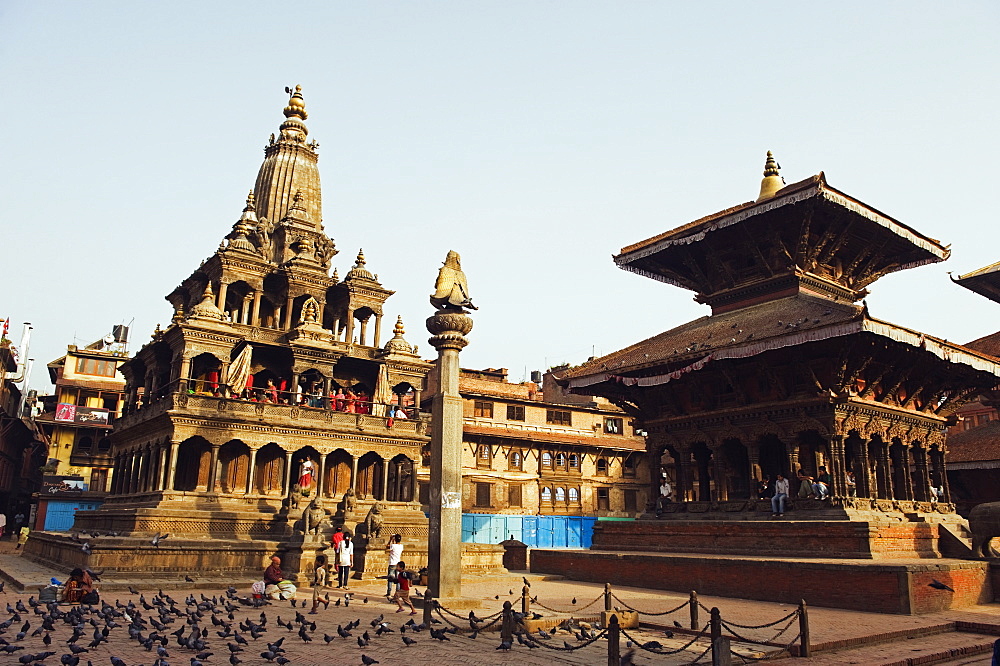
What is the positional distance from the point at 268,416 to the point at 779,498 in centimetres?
1955

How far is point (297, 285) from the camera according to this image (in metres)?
37.2

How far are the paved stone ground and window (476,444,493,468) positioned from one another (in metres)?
28.1

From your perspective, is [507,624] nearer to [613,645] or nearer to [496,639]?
[496,639]

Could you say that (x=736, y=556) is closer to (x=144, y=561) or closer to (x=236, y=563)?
(x=236, y=563)

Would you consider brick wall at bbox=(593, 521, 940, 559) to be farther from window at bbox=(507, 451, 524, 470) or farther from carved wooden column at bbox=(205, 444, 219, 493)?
window at bbox=(507, 451, 524, 470)

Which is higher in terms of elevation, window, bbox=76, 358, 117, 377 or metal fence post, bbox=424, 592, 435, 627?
window, bbox=76, 358, 117, 377

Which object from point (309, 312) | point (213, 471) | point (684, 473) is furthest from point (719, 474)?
point (309, 312)

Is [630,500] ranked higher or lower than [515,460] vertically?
lower

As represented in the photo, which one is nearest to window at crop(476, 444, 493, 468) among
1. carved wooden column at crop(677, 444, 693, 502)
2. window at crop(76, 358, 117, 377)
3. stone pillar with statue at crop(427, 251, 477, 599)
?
carved wooden column at crop(677, 444, 693, 502)

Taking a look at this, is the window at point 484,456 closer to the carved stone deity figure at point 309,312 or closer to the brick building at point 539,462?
the brick building at point 539,462

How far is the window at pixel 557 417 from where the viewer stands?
52.0m

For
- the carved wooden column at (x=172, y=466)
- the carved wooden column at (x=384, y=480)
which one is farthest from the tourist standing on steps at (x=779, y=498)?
the carved wooden column at (x=172, y=466)

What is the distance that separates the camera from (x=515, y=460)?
4894 cm

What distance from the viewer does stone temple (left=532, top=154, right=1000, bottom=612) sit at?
1980cm
